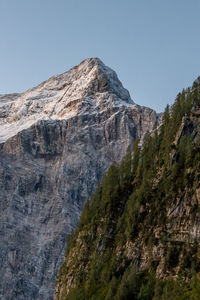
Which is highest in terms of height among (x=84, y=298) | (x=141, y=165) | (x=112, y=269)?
(x=141, y=165)

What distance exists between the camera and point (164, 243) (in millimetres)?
96375

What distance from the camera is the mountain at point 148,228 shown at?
91562mm

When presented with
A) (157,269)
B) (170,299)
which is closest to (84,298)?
(157,269)

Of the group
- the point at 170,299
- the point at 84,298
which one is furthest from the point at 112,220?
the point at 170,299

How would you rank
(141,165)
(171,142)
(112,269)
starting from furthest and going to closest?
1. (141,165)
2. (171,142)
3. (112,269)

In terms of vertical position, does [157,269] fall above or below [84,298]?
above

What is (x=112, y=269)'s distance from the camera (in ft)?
348

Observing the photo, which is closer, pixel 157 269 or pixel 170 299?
pixel 170 299

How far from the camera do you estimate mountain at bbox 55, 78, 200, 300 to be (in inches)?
3605

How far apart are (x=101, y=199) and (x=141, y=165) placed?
15.8 m

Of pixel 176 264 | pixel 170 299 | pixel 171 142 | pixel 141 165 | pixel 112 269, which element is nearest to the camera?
pixel 170 299

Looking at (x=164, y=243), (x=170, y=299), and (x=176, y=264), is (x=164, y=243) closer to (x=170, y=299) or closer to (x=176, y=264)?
(x=176, y=264)

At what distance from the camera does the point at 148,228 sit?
340ft

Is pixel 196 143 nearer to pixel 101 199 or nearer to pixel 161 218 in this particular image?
pixel 161 218
